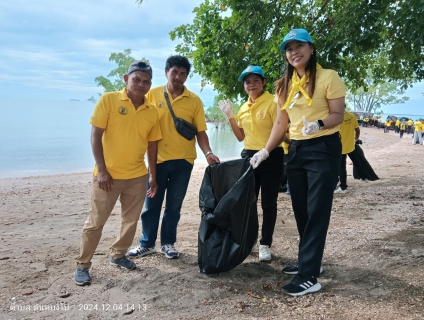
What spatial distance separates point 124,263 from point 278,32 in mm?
4325

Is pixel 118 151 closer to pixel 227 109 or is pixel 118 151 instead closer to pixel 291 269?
pixel 227 109

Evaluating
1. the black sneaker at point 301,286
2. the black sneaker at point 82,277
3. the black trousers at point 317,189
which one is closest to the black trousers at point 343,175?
the black trousers at point 317,189

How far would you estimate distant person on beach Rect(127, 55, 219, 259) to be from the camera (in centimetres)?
362

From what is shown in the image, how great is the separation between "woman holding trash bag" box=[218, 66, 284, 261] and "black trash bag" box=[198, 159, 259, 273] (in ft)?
1.17

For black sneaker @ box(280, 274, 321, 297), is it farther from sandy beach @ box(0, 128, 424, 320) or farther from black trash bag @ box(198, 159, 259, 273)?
black trash bag @ box(198, 159, 259, 273)

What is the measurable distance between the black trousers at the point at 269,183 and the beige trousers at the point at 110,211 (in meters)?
1.13

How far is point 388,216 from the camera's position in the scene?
5328 millimetres

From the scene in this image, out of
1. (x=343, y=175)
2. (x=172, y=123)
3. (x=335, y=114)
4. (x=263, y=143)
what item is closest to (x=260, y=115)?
(x=263, y=143)

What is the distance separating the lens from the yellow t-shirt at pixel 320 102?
2.81m

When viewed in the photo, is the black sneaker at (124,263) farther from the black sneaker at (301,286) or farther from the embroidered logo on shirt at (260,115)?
the embroidered logo on shirt at (260,115)

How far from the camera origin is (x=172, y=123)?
3619 mm

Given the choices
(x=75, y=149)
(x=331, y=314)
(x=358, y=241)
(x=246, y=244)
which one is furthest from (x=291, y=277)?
(x=75, y=149)

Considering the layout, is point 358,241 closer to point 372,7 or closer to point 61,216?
point 372,7

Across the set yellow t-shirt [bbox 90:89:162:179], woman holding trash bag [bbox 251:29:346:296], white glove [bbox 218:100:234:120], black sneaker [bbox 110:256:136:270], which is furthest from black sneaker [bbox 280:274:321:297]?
white glove [bbox 218:100:234:120]
